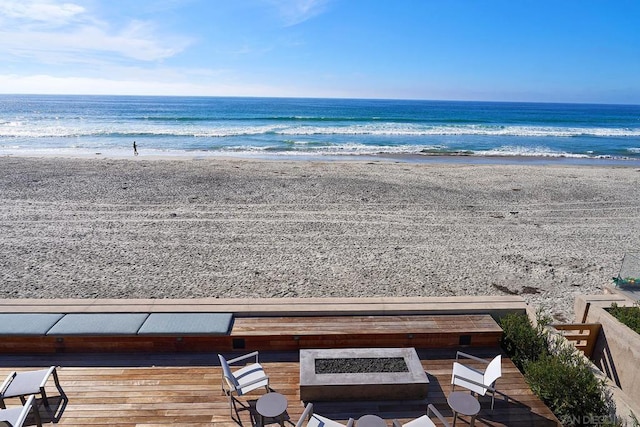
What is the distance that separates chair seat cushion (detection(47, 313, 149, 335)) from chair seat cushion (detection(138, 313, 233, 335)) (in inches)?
6.3

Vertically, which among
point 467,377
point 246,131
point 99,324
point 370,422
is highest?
point 246,131

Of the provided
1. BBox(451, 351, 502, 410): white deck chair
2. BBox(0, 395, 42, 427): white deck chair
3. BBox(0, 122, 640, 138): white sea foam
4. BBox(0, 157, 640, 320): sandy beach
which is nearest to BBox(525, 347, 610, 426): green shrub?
BBox(451, 351, 502, 410): white deck chair

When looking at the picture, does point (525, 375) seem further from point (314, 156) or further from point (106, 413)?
point (314, 156)

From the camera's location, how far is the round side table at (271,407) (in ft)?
12.7

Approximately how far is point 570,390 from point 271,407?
3370 millimetres

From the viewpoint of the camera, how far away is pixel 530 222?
12.2 m

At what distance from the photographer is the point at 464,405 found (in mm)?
4047

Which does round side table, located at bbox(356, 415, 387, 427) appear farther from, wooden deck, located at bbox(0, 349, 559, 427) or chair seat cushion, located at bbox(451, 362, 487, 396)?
chair seat cushion, located at bbox(451, 362, 487, 396)

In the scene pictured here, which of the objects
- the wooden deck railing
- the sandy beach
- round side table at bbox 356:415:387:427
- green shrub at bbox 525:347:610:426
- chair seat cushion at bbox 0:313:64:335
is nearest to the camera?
round side table at bbox 356:415:387:427

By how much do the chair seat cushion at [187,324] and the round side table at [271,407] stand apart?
1.42 meters

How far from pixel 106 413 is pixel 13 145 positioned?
3525 centimetres

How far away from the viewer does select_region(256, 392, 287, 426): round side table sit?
3863 mm

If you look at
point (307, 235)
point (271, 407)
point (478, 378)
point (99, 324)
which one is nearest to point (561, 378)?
point (478, 378)

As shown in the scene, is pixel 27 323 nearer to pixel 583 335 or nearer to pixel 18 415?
pixel 18 415
